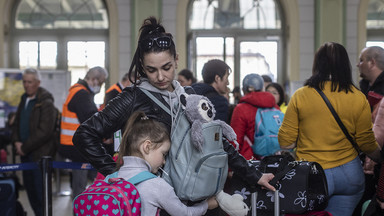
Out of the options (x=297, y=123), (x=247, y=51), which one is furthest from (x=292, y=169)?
(x=247, y=51)

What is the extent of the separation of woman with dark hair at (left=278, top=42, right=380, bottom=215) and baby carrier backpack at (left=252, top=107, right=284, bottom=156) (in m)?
1.23

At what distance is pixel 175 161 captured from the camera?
2303mm

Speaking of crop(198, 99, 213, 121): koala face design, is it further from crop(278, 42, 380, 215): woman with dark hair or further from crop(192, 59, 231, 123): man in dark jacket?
crop(192, 59, 231, 123): man in dark jacket

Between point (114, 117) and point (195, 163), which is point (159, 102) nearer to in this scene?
point (114, 117)

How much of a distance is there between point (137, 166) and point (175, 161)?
167mm

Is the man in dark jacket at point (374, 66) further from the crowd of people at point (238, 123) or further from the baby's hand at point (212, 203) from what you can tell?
→ the baby's hand at point (212, 203)

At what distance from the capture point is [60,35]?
1099 centimetres

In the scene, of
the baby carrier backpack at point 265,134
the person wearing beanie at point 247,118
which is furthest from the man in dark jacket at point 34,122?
the baby carrier backpack at point 265,134

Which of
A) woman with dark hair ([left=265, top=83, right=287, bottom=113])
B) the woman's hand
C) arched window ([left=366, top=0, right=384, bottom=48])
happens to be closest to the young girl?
the woman's hand

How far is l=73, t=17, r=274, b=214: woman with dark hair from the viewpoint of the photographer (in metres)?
2.43

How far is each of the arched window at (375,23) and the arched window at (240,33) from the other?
5.93 feet

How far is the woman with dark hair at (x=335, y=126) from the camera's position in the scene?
3201 millimetres

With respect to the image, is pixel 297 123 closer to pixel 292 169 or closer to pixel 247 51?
pixel 292 169

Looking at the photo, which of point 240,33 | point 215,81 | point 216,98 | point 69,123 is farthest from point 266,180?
point 240,33
